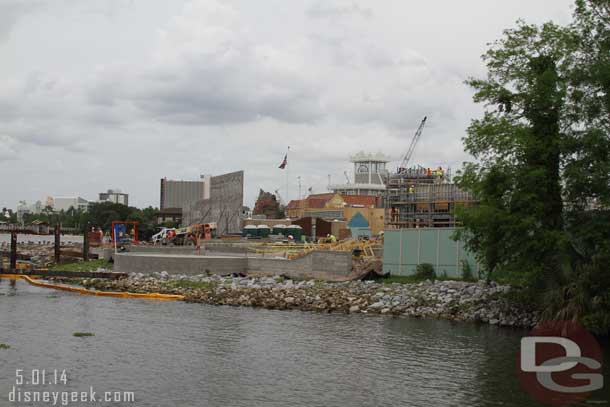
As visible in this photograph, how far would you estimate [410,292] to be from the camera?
4625 centimetres

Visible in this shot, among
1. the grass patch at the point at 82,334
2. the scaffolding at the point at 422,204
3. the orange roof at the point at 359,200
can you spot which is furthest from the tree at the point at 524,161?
the orange roof at the point at 359,200

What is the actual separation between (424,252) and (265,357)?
81.5 ft

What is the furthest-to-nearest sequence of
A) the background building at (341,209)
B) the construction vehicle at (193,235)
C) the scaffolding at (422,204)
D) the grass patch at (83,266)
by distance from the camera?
the background building at (341,209) < the construction vehicle at (193,235) < the grass patch at (83,266) < the scaffolding at (422,204)

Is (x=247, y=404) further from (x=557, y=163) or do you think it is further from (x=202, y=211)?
(x=202, y=211)

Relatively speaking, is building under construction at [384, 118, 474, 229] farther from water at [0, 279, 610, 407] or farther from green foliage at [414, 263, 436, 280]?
water at [0, 279, 610, 407]

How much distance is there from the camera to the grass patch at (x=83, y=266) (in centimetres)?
7981

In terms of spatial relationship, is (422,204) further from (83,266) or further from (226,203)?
(83,266)

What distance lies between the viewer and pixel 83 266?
271 ft

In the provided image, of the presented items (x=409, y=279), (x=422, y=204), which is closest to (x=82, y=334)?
(x=409, y=279)

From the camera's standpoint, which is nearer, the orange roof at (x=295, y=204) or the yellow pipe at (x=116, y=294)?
the yellow pipe at (x=116, y=294)

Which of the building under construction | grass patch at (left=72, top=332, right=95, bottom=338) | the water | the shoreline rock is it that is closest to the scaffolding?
the building under construction

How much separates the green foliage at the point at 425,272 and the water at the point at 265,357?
10.1m

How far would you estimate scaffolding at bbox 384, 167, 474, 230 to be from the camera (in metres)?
72.8

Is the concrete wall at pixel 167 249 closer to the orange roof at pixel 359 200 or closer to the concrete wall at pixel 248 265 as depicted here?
the concrete wall at pixel 248 265
